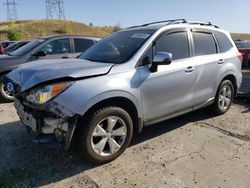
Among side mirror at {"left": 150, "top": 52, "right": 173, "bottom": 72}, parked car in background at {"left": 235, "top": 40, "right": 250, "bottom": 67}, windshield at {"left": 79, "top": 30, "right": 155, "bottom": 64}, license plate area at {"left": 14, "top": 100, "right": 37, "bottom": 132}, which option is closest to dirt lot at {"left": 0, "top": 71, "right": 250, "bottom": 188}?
license plate area at {"left": 14, "top": 100, "right": 37, "bottom": 132}

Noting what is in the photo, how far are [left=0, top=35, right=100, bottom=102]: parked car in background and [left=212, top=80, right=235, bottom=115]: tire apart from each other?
11.9ft

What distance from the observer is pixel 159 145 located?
4418 mm

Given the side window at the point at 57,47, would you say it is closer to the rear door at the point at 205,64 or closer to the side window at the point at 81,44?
the side window at the point at 81,44

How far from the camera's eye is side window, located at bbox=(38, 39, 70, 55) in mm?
7555

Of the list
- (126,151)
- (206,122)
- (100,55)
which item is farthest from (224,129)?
(100,55)

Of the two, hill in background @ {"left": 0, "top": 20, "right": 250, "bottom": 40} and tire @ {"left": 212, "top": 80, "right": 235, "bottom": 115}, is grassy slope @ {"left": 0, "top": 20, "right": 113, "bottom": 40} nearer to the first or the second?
hill in background @ {"left": 0, "top": 20, "right": 250, "bottom": 40}

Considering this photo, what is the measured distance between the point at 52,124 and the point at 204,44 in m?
3.13

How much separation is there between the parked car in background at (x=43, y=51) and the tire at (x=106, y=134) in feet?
11.6

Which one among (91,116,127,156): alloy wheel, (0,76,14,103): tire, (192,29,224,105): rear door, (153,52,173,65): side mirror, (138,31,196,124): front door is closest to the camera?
(91,116,127,156): alloy wheel

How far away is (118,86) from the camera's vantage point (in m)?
3.71

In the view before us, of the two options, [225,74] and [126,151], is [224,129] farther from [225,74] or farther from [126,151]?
[126,151]

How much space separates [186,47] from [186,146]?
5.31 feet

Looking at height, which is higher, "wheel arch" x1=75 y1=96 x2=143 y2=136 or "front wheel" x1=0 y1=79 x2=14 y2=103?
"wheel arch" x1=75 y1=96 x2=143 y2=136

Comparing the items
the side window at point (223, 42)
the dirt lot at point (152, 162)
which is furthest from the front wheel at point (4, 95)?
the side window at point (223, 42)
